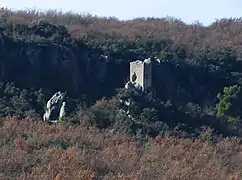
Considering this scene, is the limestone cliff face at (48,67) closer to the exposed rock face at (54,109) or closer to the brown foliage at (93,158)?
the exposed rock face at (54,109)

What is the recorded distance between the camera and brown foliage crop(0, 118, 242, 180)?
983 cm

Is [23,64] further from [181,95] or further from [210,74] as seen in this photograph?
[210,74]

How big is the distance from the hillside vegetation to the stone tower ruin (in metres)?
0.51

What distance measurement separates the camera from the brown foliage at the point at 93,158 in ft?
32.2

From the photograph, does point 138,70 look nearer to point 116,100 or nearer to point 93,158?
point 116,100

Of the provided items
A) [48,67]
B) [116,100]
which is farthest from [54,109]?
[48,67]

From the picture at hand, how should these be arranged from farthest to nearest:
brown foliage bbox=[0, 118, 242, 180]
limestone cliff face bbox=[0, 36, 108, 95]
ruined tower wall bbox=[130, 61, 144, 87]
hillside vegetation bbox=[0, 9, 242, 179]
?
ruined tower wall bbox=[130, 61, 144, 87] < limestone cliff face bbox=[0, 36, 108, 95] < hillside vegetation bbox=[0, 9, 242, 179] < brown foliage bbox=[0, 118, 242, 180]

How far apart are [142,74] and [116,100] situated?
5.12 metres

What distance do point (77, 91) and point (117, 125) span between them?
846 centimetres

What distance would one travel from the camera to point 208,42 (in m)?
39.4

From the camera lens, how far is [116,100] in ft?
71.2

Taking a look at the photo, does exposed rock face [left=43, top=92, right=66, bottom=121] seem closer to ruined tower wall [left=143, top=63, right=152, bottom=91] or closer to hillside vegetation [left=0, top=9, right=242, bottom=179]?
hillside vegetation [left=0, top=9, right=242, bottom=179]

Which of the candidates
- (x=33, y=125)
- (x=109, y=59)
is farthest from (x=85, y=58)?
(x=33, y=125)

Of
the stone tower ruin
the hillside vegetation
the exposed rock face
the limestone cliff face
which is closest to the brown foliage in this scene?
the hillside vegetation
